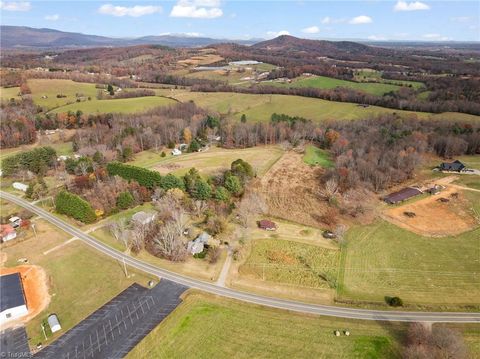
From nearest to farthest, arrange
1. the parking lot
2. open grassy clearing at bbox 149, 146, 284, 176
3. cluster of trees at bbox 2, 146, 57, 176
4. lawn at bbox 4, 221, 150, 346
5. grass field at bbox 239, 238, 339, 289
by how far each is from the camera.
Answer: the parking lot
lawn at bbox 4, 221, 150, 346
grass field at bbox 239, 238, 339, 289
cluster of trees at bbox 2, 146, 57, 176
open grassy clearing at bbox 149, 146, 284, 176

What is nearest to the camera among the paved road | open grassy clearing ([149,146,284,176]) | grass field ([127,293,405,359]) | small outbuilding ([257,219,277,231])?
grass field ([127,293,405,359])

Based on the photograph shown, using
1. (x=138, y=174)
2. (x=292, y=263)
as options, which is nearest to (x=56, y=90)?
(x=138, y=174)

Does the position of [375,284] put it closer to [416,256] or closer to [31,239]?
[416,256]

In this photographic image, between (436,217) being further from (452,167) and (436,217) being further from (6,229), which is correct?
(6,229)

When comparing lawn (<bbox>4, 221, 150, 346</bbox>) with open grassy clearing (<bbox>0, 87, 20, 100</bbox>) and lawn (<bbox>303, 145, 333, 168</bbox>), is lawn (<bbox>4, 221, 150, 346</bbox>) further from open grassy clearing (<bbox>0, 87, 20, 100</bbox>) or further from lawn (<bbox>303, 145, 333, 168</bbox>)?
open grassy clearing (<bbox>0, 87, 20, 100</bbox>)

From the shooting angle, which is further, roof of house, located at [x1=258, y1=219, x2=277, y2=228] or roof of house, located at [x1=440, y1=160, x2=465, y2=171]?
roof of house, located at [x1=440, y1=160, x2=465, y2=171]

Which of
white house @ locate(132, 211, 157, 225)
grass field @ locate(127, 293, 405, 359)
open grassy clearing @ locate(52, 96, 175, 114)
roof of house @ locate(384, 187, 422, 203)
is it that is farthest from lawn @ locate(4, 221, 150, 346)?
open grassy clearing @ locate(52, 96, 175, 114)

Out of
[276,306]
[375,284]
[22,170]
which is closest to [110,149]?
[22,170]
